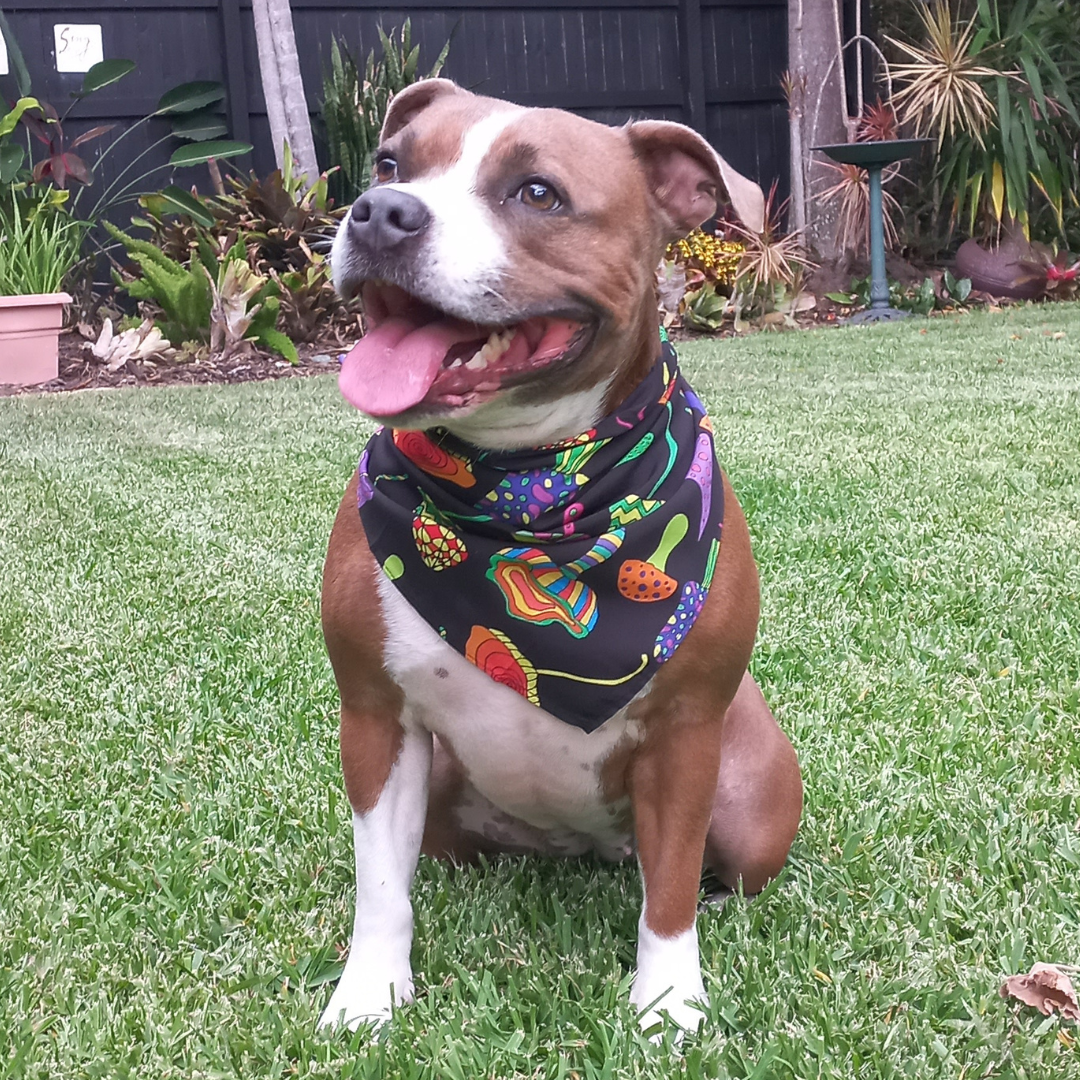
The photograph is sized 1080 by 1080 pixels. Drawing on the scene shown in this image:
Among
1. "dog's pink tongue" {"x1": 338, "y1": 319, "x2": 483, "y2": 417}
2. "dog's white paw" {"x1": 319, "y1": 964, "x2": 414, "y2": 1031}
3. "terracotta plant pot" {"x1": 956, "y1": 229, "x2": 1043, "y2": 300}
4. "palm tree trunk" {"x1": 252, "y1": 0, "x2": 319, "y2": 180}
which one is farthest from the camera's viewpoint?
"terracotta plant pot" {"x1": 956, "y1": 229, "x2": 1043, "y2": 300}

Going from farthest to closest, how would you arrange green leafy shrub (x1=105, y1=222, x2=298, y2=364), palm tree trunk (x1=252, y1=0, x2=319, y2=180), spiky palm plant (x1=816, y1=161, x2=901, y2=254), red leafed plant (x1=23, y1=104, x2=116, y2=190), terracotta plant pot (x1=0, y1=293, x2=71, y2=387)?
spiky palm plant (x1=816, y1=161, x2=901, y2=254)
palm tree trunk (x1=252, y1=0, x2=319, y2=180)
red leafed plant (x1=23, y1=104, x2=116, y2=190)
green leafy shrub (x1=105, y1=222, x2=298, y2=364)
terracotta plant pot (x1=0, y1=293, x2=71, y2=387)

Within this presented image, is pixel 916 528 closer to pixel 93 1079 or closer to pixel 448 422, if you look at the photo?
pixel 448 422

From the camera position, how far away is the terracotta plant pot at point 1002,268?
10305mm

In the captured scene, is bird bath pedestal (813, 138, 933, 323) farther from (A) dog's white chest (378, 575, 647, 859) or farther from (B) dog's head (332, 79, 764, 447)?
(A) dog's white chest (378, 575, 647, 859)

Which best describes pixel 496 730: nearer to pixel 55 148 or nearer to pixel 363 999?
pixel 363 999

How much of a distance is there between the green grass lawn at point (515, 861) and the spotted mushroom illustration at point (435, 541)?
585mm

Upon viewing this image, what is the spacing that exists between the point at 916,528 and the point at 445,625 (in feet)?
8.06

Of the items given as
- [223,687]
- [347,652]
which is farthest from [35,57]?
[347,652]

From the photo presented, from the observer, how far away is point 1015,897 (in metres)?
1.97

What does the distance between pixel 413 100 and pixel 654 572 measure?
0.97m

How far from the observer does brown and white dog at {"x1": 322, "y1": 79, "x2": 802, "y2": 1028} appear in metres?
1.70

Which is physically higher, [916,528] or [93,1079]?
[93,1079]

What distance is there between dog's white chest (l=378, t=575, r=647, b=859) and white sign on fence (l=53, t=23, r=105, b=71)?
838 cm

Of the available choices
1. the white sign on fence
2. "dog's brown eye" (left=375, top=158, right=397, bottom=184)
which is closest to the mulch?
the white sign on fence
